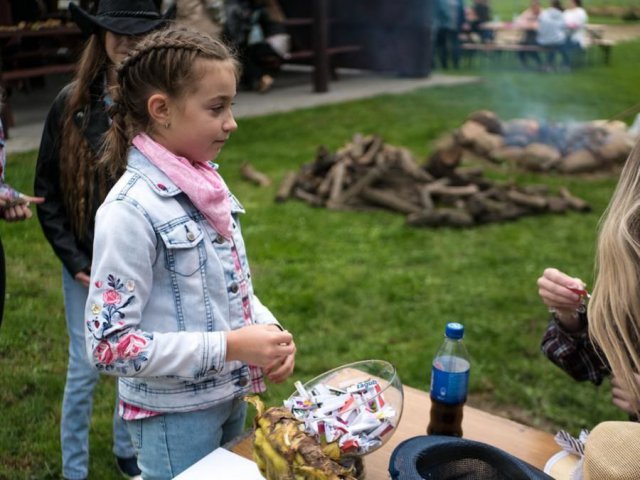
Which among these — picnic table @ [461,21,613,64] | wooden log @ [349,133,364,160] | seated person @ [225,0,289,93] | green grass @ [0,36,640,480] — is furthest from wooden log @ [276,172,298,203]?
picnic table @ [461,21,613,64]

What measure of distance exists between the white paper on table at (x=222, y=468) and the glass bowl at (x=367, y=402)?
24cm

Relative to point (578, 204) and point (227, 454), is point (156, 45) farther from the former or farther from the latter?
point (578, 204)

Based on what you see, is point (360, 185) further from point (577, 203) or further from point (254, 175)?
point (577, 203)

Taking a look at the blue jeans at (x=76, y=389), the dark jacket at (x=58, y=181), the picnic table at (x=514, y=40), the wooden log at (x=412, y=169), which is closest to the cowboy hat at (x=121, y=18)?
the dark jacket at (x=58, y=181)

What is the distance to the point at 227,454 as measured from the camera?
1729mm

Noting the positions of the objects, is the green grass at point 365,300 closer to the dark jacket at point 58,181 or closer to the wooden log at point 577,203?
the wooden log at point 577,203

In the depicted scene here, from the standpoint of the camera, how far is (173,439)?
175 cm

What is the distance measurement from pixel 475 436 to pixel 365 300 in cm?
276

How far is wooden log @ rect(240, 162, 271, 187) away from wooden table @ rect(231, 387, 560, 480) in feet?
17.0

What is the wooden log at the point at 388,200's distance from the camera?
649 centimetres

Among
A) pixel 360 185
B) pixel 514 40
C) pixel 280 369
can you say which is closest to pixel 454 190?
pixel 360 185

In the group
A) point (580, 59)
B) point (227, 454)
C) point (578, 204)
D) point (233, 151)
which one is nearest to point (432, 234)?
point (578, 204)

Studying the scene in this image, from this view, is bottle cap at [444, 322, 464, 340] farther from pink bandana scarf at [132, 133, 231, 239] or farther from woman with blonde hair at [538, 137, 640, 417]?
pink bandana scarf at [132, 133, 231, 239]

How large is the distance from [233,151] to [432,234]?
332 centimetres
